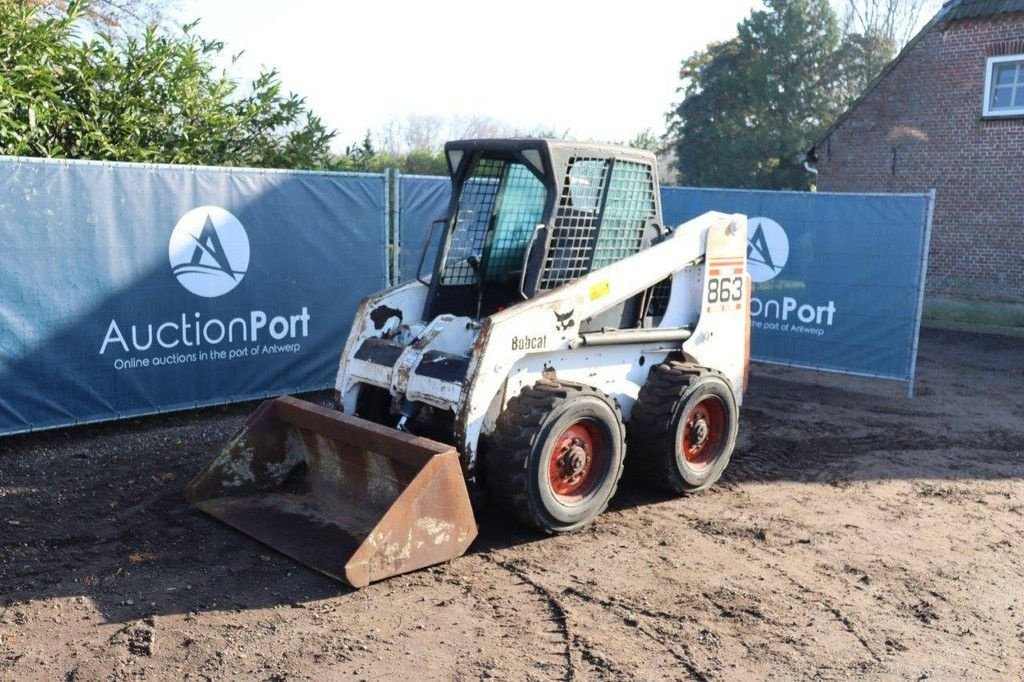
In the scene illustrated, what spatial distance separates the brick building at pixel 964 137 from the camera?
56.0ft

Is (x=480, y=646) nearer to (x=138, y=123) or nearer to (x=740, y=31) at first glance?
(x=138, y=123)

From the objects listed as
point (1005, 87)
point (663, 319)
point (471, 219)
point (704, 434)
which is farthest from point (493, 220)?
point (1005, 87)

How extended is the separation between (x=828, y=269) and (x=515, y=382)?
619 centimetres

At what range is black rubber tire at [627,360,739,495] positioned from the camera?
6535mm

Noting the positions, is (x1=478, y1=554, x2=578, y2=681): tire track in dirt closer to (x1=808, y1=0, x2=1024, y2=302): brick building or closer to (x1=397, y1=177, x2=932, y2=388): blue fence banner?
(x1=397, y1=177, x2=932, y2=388): blue fence banner

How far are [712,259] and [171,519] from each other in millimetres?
4206

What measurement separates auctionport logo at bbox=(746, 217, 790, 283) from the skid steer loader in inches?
157

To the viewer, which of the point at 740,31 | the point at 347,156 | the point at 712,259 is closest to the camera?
the point at 712,259

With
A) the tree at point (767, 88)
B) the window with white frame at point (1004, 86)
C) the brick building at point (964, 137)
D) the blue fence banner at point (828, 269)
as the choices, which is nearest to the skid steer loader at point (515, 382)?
the blue fence banner at point (828, 269)

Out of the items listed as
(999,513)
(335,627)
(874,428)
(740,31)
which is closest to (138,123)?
(335,627)

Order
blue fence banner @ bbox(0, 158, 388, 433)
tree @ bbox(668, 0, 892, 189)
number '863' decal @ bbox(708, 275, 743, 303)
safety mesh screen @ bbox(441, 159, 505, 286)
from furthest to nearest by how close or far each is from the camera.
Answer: tree @ bbox(668, 0, 892, 189), blue fence banner @ bbox(0, 158, 388, 433), number '863' decal @ bbox(708, 275, 743, 303), safety mesh screen @ bbox(441, 159, 505, 286)

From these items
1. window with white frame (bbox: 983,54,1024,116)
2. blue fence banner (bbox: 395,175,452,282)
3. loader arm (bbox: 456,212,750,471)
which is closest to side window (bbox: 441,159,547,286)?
loader arm (bbox: 456,212,750,471)

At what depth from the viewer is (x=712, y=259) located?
280 inches

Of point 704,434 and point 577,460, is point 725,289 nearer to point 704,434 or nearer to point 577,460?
point 704,434
